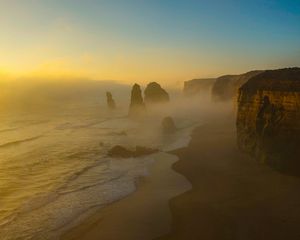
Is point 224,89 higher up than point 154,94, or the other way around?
point 224,89

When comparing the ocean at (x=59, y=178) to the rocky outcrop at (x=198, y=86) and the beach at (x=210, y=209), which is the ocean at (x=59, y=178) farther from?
the rocky outcrop at (x=198, y=86)

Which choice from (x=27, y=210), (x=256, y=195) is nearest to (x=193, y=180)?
(x=256, y=195)

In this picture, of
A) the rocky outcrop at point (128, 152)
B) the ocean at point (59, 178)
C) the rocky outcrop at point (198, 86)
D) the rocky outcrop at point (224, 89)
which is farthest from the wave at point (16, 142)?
the rocky outcrop at point (198, 86)

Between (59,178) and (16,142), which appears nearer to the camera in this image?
(59,178)

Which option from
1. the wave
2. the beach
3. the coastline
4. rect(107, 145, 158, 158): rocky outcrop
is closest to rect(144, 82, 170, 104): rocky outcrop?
the wave

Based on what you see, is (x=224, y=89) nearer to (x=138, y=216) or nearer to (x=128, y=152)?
(x=128, y=152)

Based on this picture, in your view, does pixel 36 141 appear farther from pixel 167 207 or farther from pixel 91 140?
pixel 167 207

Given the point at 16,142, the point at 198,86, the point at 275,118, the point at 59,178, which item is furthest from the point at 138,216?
the point at 198,86
